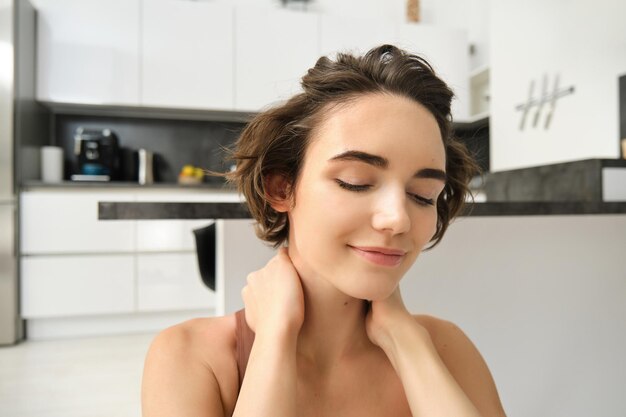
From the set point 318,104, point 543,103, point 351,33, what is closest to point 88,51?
point 351,33

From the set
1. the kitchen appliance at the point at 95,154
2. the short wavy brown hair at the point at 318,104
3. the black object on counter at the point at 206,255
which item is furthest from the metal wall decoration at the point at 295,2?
the short wavy brown hair at the point at 318,104

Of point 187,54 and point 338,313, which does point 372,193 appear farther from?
point 187,54

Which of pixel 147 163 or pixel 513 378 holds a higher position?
pixel 147 163

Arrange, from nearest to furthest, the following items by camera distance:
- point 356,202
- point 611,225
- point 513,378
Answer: point 356,202 → point 513,378 → point 611,225

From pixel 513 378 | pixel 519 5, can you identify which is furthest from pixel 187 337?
pixel 519 5

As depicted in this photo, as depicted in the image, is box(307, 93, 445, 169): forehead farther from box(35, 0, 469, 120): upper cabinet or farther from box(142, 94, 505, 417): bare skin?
box(35, 0, 469, 120): upper cabinet

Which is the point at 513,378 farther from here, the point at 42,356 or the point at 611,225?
the point at 42,356

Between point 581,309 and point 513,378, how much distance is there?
0.33 metres

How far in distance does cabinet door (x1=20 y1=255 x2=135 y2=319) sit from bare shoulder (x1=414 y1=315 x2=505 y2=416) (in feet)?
A: 9.88

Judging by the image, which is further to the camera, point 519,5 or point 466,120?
point 466,120

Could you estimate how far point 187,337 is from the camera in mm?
718

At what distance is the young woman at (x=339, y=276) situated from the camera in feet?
2.02

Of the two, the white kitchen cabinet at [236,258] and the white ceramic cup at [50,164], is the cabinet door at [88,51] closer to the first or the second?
the white ceramic cup at [50,164]

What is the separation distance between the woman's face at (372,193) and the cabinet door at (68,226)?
3022 mm
